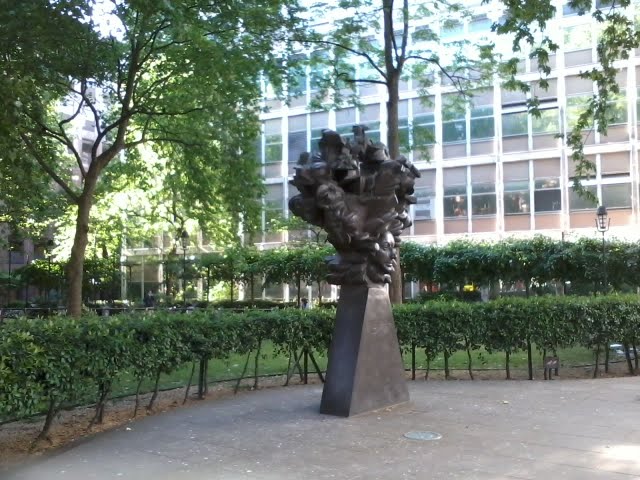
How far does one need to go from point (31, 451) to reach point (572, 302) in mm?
10151

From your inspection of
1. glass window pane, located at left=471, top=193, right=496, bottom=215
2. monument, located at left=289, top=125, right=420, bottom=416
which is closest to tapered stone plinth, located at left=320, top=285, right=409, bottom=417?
monument, located at left=289, top=125, right=420, bottom=416

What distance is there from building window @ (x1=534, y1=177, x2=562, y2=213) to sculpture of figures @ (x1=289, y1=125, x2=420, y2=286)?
31.6 m

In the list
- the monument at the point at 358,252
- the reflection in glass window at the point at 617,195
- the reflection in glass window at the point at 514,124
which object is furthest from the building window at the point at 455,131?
the monument at the point at 358,252

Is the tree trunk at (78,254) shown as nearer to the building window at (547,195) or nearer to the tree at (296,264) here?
the tree at (296,264)

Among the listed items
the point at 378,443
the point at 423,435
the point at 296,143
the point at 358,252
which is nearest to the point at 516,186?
the point at 296,143

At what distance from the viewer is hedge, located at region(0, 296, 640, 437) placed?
730 centimetres

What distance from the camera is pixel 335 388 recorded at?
355 inches

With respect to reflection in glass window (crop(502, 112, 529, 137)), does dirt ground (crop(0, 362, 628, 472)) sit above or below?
below

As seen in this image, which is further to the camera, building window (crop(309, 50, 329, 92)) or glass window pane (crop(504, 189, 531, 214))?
glass window pane (crop(504, 189, 531, 214))

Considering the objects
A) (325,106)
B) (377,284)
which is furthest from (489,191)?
(377,284)

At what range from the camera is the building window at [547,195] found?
1529 inches

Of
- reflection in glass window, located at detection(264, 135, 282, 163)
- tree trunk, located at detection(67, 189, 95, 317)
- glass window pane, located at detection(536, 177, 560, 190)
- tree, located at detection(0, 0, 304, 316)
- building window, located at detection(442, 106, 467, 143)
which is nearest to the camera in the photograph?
tree, located at detection(0, 0, 304, 316)

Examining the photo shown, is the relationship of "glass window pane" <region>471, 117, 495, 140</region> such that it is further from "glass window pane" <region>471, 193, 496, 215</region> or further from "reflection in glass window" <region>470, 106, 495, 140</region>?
"glass window pane" <region>471, 193, 496, 215</region>

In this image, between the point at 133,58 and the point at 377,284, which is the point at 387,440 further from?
the point at 133,58
